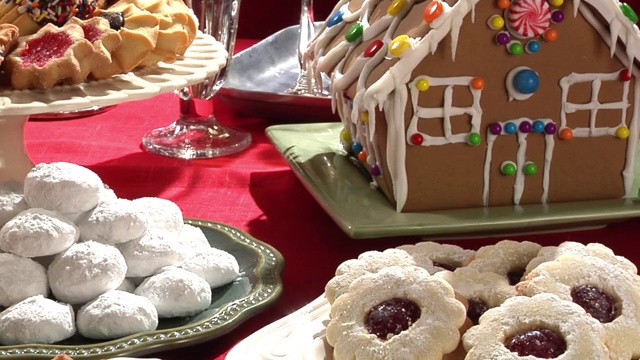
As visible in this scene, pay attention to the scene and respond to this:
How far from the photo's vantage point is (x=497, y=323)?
915mm

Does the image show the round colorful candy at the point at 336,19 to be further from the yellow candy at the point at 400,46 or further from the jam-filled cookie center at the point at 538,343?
the jam-filled cookie center at the point at 538,343

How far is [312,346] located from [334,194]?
469 mm

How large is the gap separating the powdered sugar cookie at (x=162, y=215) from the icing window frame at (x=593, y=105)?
1.93 ft

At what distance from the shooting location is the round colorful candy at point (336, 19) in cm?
160

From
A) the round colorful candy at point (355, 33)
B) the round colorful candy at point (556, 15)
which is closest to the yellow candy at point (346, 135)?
the round colorful candy at point (355, 33)

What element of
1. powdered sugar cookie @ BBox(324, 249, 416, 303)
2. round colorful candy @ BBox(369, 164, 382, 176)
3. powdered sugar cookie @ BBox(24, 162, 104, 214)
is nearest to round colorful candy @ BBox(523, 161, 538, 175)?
round colorful candy @ BBox(369, 164, 382, 176)

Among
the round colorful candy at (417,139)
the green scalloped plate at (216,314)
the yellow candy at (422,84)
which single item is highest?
the yellow candy at (422,84)

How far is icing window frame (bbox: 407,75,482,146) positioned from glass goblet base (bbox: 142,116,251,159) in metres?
0.55

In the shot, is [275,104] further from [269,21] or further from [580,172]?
[269,21]

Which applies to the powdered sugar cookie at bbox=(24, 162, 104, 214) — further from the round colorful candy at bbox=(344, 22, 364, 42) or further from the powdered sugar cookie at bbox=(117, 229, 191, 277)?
the round colorful candy at bbox=(344, 22, 364, 42)

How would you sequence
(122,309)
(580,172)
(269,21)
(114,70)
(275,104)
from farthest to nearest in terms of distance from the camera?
(269,21), (275,104), (580,172), (114,70), (122,309)

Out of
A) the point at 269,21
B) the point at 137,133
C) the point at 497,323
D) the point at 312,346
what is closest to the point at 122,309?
the point at 312,346

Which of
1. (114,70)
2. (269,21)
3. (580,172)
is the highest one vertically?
(114,70)

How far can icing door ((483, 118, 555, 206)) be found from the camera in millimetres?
1420
